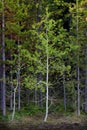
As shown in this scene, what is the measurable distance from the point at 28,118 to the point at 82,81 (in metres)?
8.16

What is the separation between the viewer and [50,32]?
82.7ft

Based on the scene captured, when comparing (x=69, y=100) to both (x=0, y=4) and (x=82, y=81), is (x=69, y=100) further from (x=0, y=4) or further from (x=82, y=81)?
(x=0, y=4)

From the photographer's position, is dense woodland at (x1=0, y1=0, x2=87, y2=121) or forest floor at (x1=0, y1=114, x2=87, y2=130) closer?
forest floor at (x1=0, y1=114, x2=87, y2=130)

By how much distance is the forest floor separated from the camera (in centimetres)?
2314

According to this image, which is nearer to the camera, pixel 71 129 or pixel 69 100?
pixel 71 129

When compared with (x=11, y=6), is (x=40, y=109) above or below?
below

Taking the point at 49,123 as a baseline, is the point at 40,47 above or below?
above

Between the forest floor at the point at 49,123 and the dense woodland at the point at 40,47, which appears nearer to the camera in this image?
the forest floor at the point at 49,123

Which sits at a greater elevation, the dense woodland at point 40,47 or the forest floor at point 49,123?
the dense woodland at point 40,47

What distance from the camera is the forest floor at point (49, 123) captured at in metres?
23.1

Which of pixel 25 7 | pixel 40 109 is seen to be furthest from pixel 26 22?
pixel 40 109

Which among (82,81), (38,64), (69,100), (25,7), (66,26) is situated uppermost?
(25,7)

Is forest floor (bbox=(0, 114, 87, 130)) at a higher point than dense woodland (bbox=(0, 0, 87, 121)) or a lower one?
lower

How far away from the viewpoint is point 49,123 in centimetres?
2442
